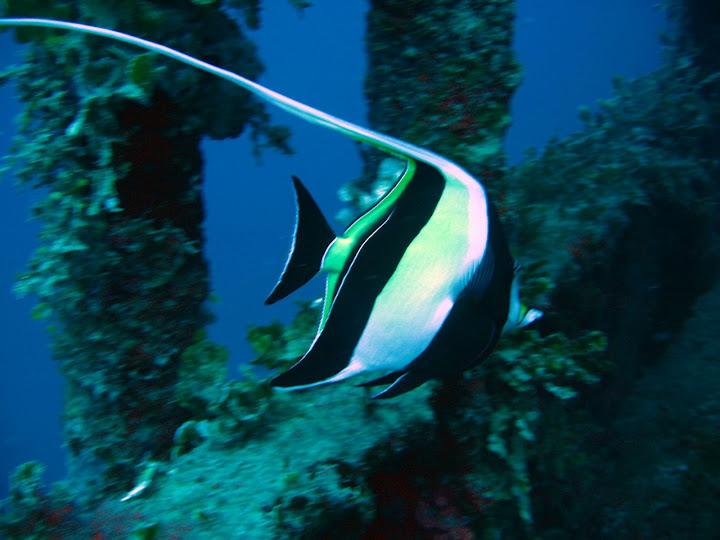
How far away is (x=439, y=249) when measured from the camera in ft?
3.76

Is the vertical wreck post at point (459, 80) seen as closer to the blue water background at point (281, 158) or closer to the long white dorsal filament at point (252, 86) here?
the long white dorsal filament at point (252, 86)

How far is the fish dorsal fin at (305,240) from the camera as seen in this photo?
1.07 m

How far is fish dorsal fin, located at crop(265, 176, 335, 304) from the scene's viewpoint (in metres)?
1.07

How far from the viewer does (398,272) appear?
3.68ft

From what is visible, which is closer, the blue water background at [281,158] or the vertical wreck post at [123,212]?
the vertical wreck post at [123,212]

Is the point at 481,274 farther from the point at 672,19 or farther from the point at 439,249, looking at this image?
the point at 672,19

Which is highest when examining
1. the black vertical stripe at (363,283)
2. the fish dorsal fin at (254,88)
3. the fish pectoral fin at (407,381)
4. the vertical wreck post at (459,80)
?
the vertical wreck post at (459,80)

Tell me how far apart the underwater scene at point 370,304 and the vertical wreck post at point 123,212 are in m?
0.01

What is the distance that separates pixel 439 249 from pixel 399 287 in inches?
4.9

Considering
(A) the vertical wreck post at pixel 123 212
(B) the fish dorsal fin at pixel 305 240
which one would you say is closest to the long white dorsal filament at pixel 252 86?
(B) the fish dorsal fin at pixel 305 240

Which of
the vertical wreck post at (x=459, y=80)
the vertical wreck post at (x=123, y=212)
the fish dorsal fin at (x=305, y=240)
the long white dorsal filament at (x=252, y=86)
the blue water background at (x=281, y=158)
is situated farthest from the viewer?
the blue water background at (x=281, y=158)

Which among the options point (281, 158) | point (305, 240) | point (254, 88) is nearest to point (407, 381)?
point (305, 240)

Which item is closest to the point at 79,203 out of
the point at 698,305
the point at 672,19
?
the point at 698,305

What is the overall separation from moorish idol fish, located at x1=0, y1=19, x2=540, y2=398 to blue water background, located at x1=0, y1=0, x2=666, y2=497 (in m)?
19.1
